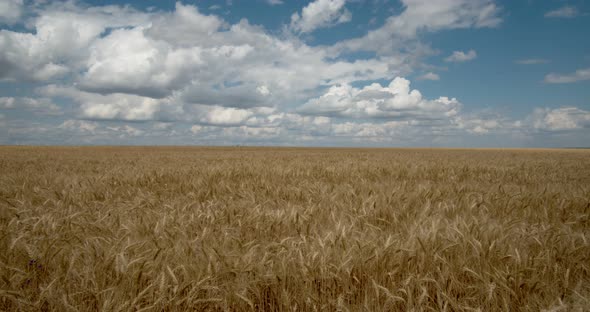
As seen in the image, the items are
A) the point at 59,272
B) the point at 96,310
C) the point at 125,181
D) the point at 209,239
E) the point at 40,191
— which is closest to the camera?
the point at 96,310

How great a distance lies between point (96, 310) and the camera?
1.44 metres

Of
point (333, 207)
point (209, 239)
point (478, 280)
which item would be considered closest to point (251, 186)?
point (333, 207)

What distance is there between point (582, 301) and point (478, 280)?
43cm

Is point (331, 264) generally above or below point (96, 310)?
above

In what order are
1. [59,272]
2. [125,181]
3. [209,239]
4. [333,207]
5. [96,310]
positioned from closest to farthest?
[96,310] < [59,272] < [209,239] < [333,207] < [125,181]

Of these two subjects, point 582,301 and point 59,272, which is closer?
point 582,301

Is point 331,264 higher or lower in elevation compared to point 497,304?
higher

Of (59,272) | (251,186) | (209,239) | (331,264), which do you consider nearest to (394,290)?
(331,264)

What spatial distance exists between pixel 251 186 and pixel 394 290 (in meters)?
3.60

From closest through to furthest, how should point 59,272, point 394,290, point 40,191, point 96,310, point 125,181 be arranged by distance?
point 96,310 < point 394,290 < point 59,272 < point 40,191 < point 125,181

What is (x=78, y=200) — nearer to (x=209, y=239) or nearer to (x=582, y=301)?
(x=209, y=239)

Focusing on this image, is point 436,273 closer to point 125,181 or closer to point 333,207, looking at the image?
point 333,207

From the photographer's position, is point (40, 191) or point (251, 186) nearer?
point (40, 191)

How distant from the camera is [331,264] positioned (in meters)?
1.66
